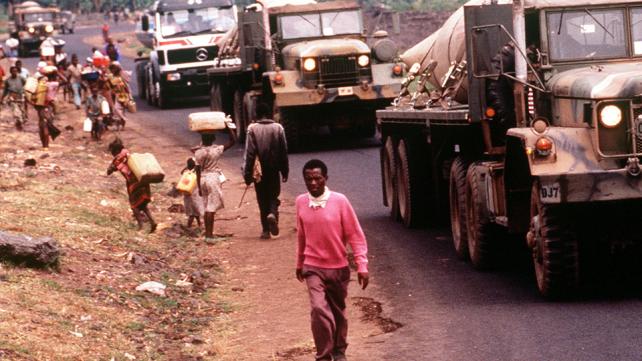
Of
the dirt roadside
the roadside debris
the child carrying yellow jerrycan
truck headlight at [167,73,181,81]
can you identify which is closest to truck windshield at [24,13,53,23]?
truck headlight at [167,73,181,81]

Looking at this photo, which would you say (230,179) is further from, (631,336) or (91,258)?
(631,336)

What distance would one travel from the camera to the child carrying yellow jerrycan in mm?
17891

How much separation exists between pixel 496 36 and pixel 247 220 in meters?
6.75

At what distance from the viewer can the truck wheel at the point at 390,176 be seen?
59.6 feet

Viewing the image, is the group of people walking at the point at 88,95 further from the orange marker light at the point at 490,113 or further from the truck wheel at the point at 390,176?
the orange marker light at the point at 490,113

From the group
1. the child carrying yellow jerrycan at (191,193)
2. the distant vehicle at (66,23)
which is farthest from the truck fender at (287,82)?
the distant vehicle at (66,23)

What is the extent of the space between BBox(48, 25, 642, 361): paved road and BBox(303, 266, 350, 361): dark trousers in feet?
1.77

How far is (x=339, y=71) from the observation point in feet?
88.8

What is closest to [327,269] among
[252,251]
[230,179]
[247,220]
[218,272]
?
[218,272]

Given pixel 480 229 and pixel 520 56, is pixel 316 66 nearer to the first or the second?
pixel 480 229

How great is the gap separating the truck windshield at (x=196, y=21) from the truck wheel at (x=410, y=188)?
71.1 feet

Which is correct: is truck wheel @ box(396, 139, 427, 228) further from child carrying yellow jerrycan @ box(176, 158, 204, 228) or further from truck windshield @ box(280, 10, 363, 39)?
truck windshield @ box(280, 10, 363, 39)

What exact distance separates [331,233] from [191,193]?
825 cm

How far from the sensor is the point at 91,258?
15312mm
